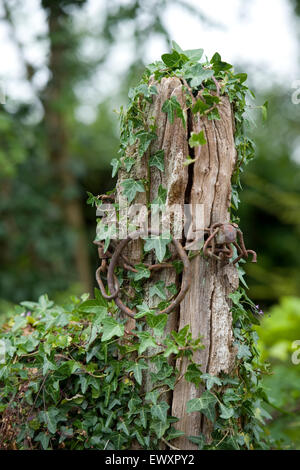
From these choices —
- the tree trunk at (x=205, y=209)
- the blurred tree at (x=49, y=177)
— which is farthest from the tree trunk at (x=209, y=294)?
the blurred tree at (x=49, y=177)

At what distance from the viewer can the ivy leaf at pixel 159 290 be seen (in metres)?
1.29

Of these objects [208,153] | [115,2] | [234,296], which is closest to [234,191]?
[208,153]

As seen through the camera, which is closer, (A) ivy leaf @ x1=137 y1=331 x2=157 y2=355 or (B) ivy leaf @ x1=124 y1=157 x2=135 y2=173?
(A) ivy leaf @ x1=137 y1=331 x2=157 y2=355

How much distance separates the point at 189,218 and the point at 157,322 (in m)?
0.34

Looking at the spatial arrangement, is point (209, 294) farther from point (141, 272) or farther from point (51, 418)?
point (51, 418)

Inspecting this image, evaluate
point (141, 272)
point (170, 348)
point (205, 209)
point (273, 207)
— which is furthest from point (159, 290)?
point (273, 207)

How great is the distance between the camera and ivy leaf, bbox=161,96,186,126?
47.6 inches

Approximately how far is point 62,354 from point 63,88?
4366 millimetres

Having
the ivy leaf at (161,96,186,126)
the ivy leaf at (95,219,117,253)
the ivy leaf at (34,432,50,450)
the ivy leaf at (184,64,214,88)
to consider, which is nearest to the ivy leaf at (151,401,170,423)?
the ivy leaf at (34,432,50,450)

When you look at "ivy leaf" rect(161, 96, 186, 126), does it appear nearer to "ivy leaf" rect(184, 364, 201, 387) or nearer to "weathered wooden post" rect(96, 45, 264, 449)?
"weathered wooden post" rect(96, 45, 264, 449)

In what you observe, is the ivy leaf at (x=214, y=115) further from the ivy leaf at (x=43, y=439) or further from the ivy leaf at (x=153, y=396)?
the ivy leaf at (x=43, y=439)

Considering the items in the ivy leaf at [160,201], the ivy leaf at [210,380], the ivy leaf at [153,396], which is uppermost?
the ivy leaf at [160,201]

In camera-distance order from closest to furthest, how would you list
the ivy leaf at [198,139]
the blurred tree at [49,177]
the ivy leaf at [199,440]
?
the ivy leaf at [198,139] < the ivy leaf at [199,440] < the blurred tree at [49,177]

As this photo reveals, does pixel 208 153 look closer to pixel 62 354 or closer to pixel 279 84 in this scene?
pixel 62 354
